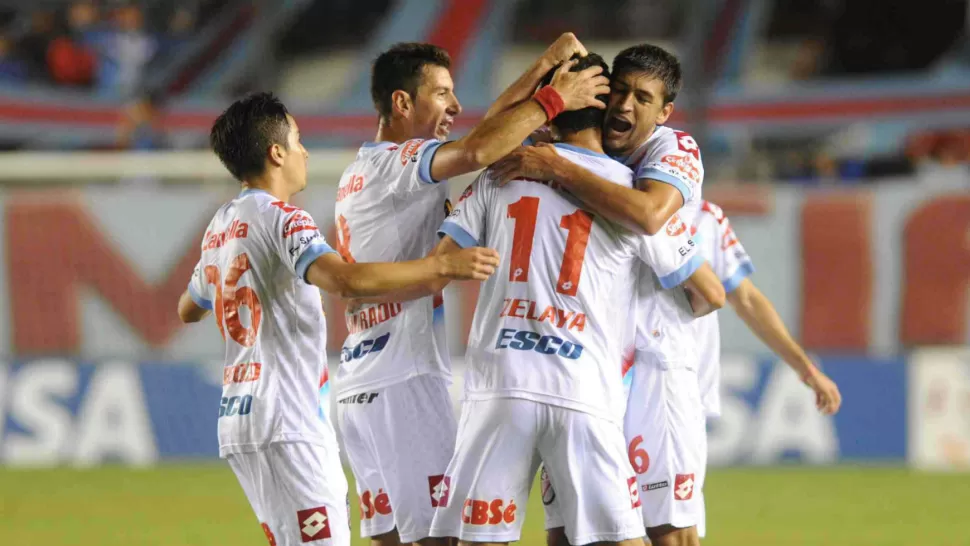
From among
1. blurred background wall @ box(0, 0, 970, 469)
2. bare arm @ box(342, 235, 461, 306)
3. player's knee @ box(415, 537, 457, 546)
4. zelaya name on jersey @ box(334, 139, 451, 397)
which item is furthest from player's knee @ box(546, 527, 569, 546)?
blurred background wall @ box(0, 0, 970, 469)

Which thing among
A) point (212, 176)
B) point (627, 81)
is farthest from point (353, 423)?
point (212, 176)

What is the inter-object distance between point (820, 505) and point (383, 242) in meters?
6.00

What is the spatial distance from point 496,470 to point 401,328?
96 cm

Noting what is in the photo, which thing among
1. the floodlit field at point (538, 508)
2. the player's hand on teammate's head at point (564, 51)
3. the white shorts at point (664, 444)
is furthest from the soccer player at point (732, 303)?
the floodlit field at point (538, 508)

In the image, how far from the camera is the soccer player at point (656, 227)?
4348 millimetres

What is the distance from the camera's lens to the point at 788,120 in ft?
70.4

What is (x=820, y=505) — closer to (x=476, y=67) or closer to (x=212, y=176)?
(x=212, y=176)

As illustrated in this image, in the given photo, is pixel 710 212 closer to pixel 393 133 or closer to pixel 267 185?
pixel 393 133

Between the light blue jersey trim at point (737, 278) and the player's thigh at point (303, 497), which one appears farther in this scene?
the light blue jersey trim at point (737, 278)

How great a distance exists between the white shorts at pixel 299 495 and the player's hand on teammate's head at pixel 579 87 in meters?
1.49

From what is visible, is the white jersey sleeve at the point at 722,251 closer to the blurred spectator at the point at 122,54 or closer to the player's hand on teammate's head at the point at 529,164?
the player's hand on teammate's head at the point at 529,164

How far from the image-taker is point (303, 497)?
432cm

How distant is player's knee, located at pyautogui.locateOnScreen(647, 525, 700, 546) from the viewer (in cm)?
509

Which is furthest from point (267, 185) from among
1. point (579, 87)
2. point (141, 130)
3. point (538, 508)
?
point (141, 130)
